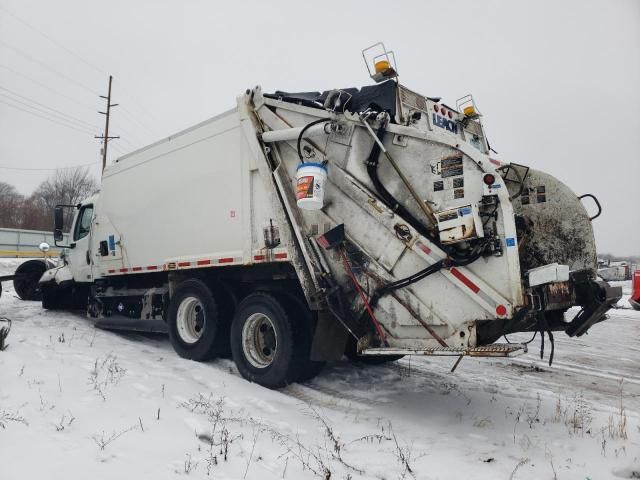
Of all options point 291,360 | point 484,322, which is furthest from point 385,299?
point 291,360

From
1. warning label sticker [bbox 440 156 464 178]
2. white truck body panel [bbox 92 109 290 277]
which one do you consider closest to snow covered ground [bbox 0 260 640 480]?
white truck body panel [bbox 92 109 290 277]

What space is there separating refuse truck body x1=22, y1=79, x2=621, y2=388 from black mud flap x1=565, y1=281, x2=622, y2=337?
0.04 feet

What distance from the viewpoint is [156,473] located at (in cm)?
269

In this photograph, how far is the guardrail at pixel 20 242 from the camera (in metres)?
27.9

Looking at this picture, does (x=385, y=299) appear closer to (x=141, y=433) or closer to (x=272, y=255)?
(x=272, y=255)

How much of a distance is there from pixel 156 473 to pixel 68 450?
575 mm

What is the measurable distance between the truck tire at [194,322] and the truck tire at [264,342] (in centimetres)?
54

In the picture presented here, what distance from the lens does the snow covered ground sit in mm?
2936

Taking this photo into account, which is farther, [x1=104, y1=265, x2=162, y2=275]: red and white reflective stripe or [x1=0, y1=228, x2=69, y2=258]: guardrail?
[x1=0, y1=228, x2=69, y2=258]: guardrail

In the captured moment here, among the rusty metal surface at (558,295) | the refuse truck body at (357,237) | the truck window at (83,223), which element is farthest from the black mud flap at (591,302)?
the truck window at (83,223)

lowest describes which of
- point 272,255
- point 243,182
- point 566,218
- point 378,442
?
point 378,442

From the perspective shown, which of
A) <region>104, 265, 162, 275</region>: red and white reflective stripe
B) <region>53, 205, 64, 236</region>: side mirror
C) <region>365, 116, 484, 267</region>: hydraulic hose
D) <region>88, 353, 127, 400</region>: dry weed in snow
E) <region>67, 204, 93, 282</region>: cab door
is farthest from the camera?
<region>67, 204, 93, 282</region>: cab door

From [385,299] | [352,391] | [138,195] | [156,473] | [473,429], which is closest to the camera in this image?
[156,473]

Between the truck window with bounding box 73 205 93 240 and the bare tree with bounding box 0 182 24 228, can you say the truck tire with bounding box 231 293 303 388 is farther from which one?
the bare tree with bounding box 0 182 24 228
